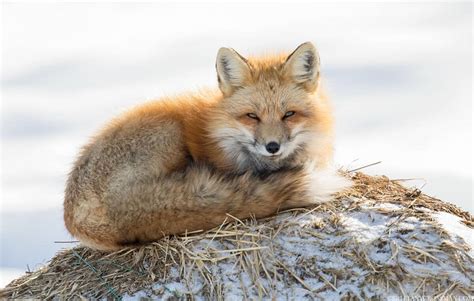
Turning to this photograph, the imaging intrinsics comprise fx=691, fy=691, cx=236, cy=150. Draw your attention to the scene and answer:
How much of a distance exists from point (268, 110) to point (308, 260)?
4.39ft

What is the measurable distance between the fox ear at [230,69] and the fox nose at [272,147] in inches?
26.9

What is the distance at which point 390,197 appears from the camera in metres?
5.74

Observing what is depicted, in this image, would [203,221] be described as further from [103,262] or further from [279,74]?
[279,74]

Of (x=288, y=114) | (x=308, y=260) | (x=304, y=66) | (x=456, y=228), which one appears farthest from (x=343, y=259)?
(x=304, y=66)

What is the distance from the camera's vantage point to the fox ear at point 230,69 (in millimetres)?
5855

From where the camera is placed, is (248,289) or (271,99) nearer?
(248,289)

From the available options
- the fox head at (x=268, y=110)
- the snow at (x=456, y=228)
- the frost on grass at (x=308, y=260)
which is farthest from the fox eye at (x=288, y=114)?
the snow at (x=456, y=228)

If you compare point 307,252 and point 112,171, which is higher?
point 112,171

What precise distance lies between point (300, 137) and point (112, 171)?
1.60 m

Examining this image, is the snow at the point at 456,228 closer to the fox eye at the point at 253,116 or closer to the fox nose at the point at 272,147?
the fox nose at the point at 272,147

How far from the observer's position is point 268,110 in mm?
5672

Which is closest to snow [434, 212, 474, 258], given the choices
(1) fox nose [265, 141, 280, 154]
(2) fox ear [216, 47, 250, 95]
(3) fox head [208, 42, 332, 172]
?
(3) fox head [208, 42, 332, 172]

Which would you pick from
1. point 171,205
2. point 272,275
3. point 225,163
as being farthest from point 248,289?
point 225,163

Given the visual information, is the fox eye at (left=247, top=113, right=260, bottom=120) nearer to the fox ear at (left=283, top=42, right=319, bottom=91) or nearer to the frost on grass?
the fox ear at (left=283, top=42, right=319, bottom=91)
